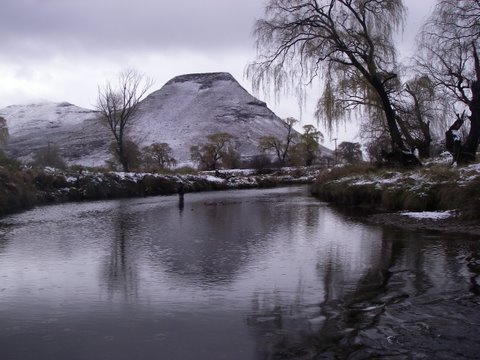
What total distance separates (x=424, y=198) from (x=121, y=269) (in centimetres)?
1062

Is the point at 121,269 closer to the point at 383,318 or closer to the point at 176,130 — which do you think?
the point at 383,318

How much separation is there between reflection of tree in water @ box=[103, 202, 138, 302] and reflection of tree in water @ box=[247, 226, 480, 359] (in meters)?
2.15

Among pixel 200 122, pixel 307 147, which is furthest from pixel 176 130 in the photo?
pixel 307 147

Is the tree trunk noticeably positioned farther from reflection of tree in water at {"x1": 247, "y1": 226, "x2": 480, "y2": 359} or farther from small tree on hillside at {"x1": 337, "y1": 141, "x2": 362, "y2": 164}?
small tree on hillside at {"x1": 337, "y1": 141, "x2": 362, "y2": 164}

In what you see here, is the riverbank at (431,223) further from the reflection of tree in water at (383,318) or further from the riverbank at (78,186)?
the riverbank at (78,186)

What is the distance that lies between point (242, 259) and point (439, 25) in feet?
52.6

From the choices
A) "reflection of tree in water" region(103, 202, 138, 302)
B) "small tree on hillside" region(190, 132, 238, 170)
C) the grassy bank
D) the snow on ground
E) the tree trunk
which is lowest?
"reflection of tree in water" region(103, 202, 138, 302)

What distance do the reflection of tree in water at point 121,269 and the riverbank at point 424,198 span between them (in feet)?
24.9

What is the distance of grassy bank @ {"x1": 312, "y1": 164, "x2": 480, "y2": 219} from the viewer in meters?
12.8

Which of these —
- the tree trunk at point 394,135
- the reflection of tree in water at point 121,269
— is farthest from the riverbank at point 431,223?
the tree trunk at point 394,135

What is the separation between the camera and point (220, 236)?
41.5 ft

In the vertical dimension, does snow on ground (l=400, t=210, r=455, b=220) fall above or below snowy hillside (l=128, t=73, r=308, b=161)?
below

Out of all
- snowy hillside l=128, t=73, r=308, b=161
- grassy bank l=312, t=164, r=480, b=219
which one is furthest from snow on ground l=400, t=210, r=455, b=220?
snowy hillside l=128, t=73, r=308, b=161

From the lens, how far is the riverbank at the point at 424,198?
12.3 meters
